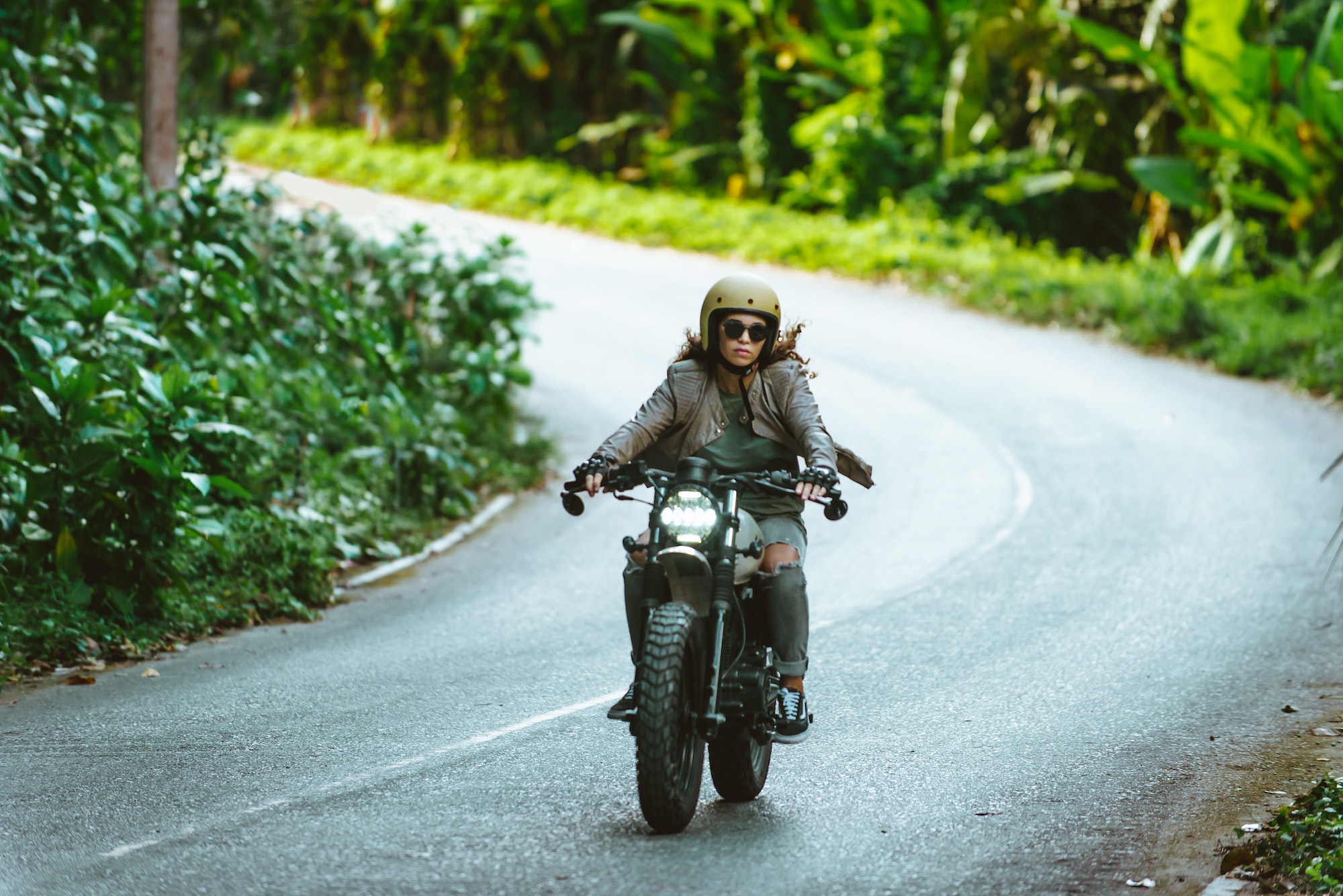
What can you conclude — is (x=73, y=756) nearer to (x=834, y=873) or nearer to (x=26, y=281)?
(x=834, y=873)

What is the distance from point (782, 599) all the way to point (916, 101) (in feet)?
86.3

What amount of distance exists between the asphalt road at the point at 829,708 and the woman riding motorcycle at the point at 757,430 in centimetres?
74

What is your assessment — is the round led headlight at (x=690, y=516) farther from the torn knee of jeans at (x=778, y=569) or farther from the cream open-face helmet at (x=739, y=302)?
the cream open-face helmet at (x=739, y=302)

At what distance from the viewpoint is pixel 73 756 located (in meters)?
6.85

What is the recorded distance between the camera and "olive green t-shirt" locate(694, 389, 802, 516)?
245 inches

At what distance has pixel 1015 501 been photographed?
13.7 meters

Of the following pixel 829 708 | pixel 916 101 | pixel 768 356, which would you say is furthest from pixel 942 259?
pixel 768 356

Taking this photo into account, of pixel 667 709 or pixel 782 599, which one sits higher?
pixel 782 599

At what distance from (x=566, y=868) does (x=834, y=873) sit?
95 cm

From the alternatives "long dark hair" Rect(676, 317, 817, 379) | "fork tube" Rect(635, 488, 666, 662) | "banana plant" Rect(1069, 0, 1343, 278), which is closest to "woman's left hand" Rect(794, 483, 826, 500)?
"fork tube" Rect(635, 488, 666, 662)

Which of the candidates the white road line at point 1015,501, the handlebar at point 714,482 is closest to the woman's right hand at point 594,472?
the handlebar at point 714,482

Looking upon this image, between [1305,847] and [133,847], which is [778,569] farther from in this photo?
[133,847]

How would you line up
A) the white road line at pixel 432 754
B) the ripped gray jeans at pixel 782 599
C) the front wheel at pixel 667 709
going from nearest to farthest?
1. the front wheel at pixel 667 709
2. the white road line at pixel 432 754
3. the ripped gray jeans at pixel 782 599

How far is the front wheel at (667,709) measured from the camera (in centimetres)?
543
